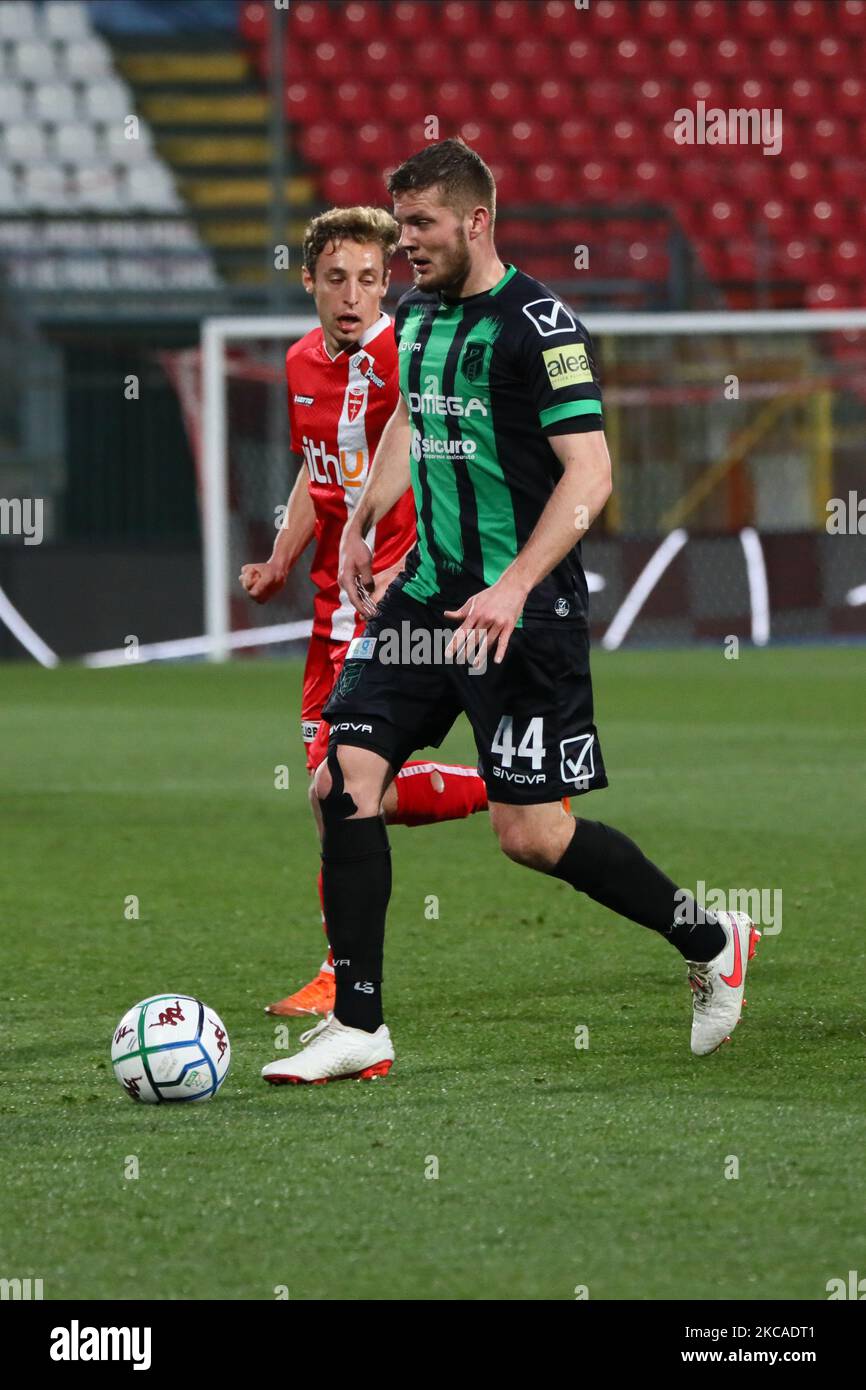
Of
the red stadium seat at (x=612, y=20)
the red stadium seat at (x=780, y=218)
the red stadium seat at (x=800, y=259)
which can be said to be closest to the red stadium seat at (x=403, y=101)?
the red stadium seat at (x=612, y=20)

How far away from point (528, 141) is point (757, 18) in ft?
9.40

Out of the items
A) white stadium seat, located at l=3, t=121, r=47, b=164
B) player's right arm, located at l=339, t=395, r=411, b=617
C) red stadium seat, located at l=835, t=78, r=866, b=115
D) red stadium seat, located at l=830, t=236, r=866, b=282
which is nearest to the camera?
player's right arm, located at l=339, t=395, r=411, b=617

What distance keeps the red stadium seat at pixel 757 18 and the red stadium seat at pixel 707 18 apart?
16 cm

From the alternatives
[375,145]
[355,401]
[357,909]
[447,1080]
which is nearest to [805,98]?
[375,145]

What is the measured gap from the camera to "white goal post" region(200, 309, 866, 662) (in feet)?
51.0

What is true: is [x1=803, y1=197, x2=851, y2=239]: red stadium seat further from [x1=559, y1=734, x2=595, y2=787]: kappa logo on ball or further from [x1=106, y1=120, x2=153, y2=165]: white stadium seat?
[x1=559, y1=734, x2=595, y2=787]: kappa logo on ball

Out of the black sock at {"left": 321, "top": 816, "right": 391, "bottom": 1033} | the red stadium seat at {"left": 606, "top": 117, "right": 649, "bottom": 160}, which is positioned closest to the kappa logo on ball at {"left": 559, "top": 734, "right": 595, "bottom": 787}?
the black sock at {"left": 321, "top": 816, "right": 391, "bottom": 1033}

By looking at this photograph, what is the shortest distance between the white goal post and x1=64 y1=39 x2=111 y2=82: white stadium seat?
15.8ft

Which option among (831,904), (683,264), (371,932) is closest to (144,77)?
(683,264)

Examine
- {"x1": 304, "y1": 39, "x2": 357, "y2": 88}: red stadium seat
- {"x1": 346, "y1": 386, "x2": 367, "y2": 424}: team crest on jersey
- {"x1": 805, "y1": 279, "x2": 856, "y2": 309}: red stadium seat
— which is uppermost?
{"x1": 304, "y1": 39, "x2": 357, "y2": 88}: red stadium seat

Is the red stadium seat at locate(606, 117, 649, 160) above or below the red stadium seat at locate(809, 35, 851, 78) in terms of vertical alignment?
below

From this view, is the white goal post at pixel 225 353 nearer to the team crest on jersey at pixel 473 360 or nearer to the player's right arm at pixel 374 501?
the player's right arm at pixel 374 501
